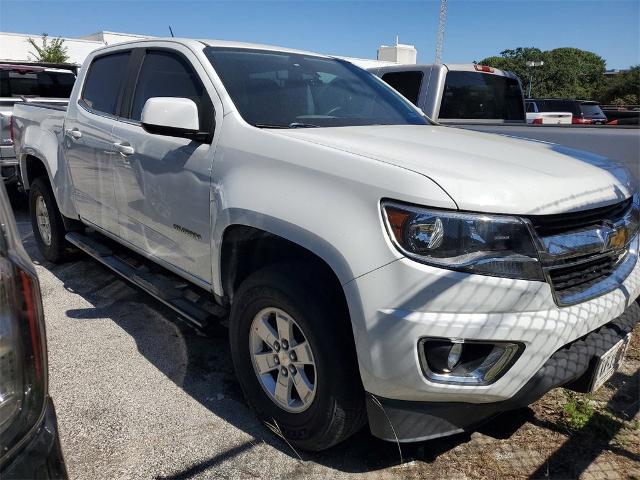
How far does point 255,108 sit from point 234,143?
1.04ft

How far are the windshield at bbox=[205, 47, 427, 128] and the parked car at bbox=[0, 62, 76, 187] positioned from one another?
521 centimetres

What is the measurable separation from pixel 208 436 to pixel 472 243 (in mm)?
1632

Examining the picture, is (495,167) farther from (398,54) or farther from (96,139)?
(398,54)

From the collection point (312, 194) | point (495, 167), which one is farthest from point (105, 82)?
point (495, 167)

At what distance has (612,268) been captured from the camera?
2.39m

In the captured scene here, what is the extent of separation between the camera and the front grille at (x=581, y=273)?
208 centimetres

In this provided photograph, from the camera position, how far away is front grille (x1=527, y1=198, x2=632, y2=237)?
203 cm

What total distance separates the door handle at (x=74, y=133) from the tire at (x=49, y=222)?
0.84 metres

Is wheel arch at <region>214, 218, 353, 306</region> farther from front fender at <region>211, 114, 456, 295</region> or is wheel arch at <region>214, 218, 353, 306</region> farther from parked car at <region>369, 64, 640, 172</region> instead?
parked car at <region>369, 64, 640, 172</region>

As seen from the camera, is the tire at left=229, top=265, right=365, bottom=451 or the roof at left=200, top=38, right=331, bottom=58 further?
the roof at left=200, top=38, right=331, bottom=58

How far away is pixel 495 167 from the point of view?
7.20 ft

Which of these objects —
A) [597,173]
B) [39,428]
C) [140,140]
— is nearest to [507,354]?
[597,173]

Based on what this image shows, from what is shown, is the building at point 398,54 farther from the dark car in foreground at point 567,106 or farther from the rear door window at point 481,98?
the rear door window at point 481,98

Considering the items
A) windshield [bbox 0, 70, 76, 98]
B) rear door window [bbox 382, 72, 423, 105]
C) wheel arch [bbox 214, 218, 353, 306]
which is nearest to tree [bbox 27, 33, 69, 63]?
windshield [bbox 0, 70, 76, 98]
